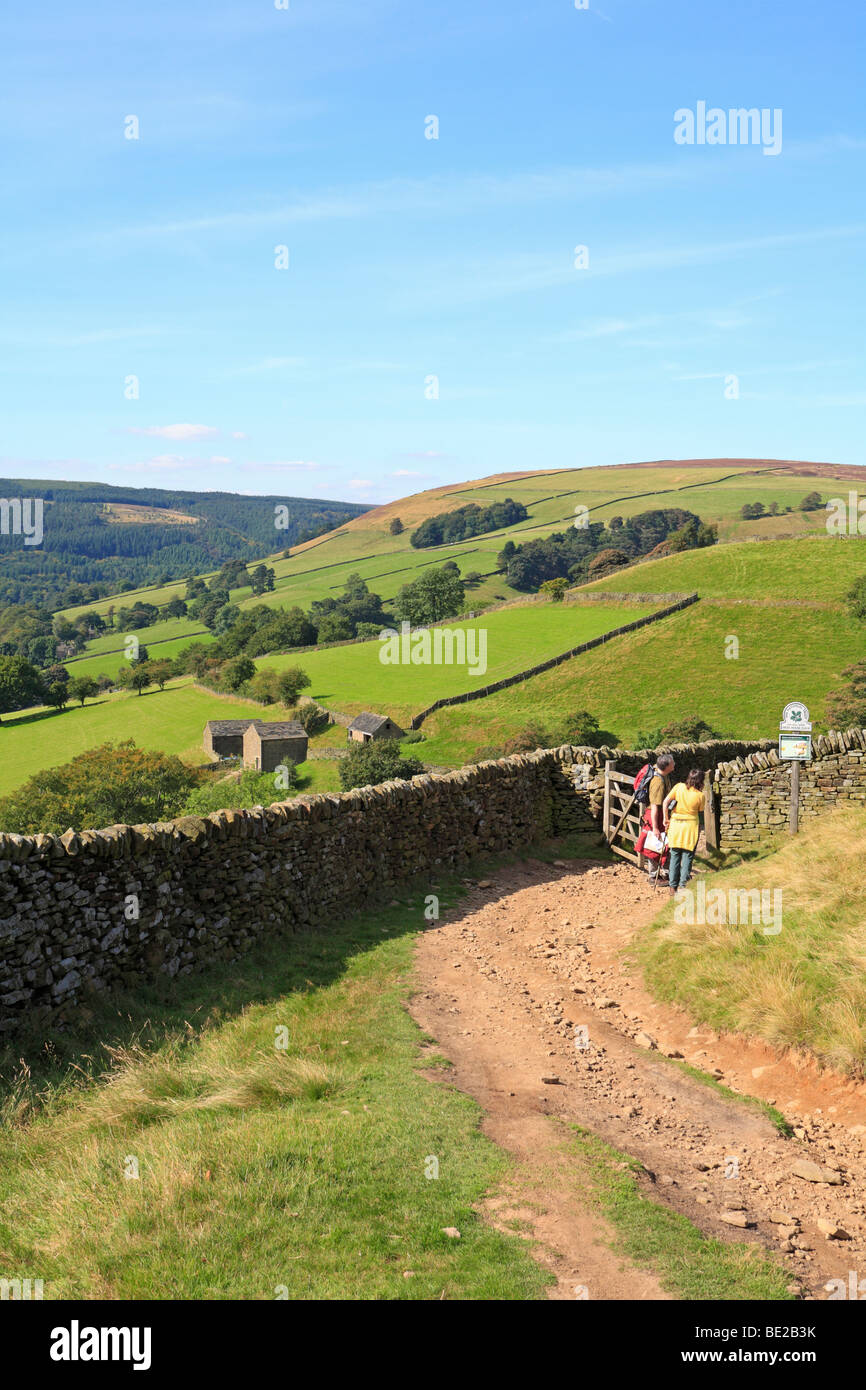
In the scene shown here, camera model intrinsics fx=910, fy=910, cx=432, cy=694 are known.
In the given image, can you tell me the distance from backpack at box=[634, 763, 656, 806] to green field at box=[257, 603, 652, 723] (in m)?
57.2

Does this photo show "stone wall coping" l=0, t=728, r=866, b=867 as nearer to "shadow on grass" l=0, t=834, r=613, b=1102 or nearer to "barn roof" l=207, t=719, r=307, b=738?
"shadow on grass" l=0, t=834, r=613, b=1102

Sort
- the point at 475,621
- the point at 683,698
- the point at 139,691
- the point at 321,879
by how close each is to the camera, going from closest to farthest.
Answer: the point at 321,879
the point at 683,698
the point at 475,621
the point at 139,691

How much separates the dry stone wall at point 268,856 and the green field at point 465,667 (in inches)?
2160

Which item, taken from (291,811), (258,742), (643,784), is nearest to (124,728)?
(258,742)

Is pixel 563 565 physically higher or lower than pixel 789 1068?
higher

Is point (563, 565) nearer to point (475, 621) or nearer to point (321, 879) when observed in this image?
point (475, 621)

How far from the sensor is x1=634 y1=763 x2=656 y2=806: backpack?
53.5 ft

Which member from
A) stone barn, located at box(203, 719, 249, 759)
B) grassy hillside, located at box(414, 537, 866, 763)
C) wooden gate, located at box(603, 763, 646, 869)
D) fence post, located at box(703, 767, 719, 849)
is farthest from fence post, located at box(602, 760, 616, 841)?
stone barn, located at box(203, 719, 249, 759)

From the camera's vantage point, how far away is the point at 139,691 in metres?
119

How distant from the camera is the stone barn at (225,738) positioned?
82.8 m

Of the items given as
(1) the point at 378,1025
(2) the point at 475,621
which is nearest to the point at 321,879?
(1) the point at 378,1025

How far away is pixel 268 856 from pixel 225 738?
241ft

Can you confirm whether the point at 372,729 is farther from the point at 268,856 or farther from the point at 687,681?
the point at 268,856
